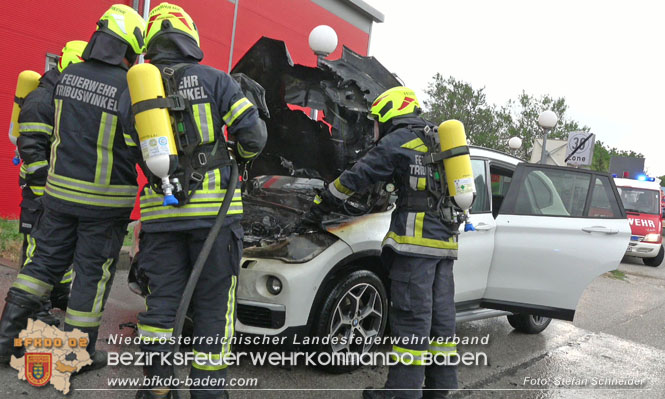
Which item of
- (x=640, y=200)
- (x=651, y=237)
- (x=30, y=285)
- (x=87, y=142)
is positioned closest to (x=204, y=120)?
(x=87, y=142)

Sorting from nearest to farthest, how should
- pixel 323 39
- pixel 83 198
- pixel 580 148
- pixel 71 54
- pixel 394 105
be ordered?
pixel 83 198 → pixel 394 105 → pixel 71 54 → pixel 323 39 → pixel 580 148

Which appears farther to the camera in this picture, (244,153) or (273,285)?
(273,285)

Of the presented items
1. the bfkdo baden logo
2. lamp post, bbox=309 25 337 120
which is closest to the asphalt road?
the bfkdo baden logo

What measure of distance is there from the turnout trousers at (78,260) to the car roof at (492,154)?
2.89 metres

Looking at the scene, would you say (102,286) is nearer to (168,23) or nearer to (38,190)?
(38,190)

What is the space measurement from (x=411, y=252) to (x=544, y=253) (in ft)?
6.19

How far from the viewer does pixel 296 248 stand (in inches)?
145

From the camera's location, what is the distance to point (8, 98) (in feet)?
25.4

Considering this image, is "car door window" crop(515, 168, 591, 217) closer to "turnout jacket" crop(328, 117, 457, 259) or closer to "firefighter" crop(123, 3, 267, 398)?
"turnout jacket" crop(328, 117, 457, 259)

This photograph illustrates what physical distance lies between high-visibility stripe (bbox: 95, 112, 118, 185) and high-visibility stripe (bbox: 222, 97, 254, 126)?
0.83 m

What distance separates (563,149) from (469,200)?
11.1m

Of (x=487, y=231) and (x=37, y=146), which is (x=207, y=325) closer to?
(x=37, y=146)

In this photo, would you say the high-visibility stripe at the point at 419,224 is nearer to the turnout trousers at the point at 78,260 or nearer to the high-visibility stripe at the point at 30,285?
the turnout trousers at the point at 78,260

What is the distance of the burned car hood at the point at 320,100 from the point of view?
439 cm
